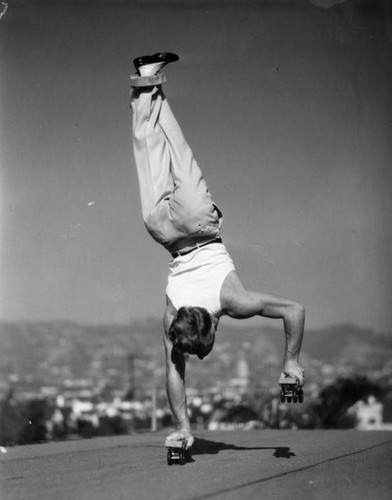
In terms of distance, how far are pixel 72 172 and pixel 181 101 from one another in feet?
2.72

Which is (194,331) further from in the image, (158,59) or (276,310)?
(158,59)

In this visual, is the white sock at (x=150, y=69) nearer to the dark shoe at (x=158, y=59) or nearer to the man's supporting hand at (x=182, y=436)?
the dark shoe at (x=158, y=59)

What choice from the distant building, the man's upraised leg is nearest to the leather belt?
the man's upraised leg

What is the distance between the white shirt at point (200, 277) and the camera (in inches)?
126

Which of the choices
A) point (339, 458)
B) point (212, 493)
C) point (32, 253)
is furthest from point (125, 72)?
point (212, 493)

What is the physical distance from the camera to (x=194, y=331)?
312 centimetres

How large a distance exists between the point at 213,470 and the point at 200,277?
0.75 metres

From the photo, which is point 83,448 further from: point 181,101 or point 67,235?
point 181,101

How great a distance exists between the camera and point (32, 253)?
4.30 m

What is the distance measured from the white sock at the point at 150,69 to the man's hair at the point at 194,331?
1050 millimetres

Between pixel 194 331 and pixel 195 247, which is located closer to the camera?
pixel 194 331

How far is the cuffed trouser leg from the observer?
3.29 meters

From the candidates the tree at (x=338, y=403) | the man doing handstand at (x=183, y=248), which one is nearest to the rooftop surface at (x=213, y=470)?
Answer: the man doing handstand at (x=183, y=248)

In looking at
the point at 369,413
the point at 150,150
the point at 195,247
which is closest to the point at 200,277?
the point at 195,247
